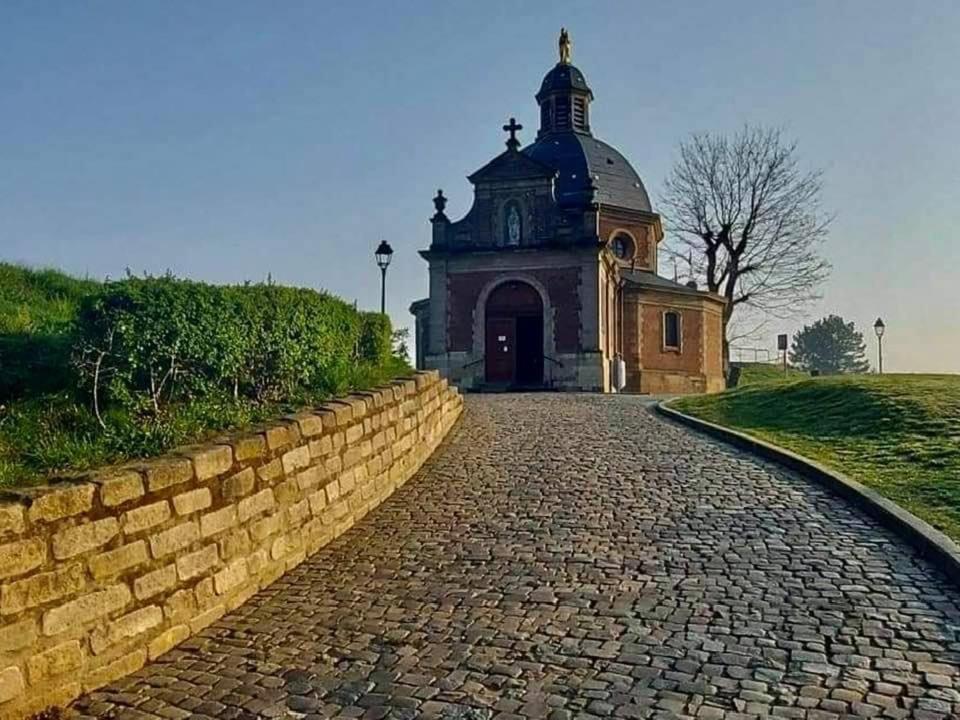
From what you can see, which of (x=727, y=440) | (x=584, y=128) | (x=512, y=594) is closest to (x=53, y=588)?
(x=512, y=594)

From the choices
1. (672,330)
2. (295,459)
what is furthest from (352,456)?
(672,330)

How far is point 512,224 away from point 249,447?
2490cm

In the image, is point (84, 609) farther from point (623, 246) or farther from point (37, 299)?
point (623, 246)

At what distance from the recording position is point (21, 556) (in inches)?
172

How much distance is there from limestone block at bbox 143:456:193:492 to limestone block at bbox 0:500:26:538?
95 cm

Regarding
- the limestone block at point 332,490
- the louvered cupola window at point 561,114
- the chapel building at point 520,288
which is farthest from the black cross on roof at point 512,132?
the limestone block at point 332,490

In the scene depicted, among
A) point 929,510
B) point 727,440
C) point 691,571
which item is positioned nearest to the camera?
point 691,571

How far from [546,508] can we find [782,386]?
1210cm

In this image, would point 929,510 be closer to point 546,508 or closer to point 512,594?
point 546,508

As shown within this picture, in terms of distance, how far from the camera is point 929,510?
7.78 m

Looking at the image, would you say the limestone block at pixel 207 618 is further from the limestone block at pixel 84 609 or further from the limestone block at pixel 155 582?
the limestone block at pixel 84 609

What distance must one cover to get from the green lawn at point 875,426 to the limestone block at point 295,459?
5.72m

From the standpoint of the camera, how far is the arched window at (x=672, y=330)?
37.1 metres

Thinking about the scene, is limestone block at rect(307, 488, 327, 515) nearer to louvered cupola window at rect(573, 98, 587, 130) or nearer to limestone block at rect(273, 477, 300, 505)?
limestone block at rect(273, 477, 300, 505)
